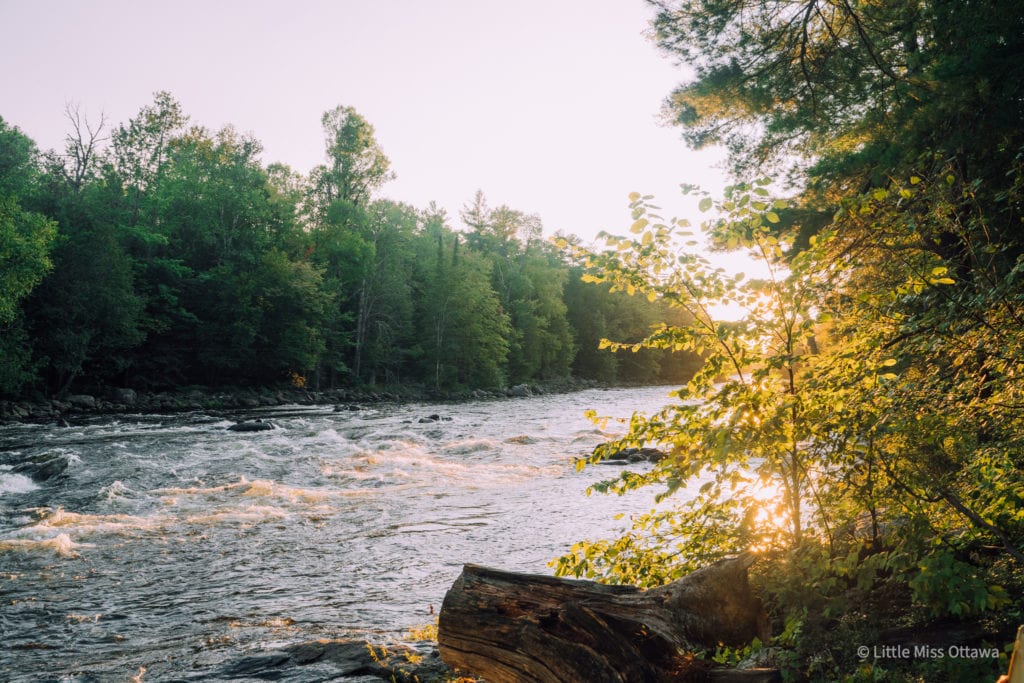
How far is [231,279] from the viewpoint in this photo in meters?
34.2

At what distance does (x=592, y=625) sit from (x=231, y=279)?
35.5m

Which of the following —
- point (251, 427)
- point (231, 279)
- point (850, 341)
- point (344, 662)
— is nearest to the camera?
point (850, 341)

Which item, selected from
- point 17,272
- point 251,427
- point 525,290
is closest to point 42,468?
point 251,427

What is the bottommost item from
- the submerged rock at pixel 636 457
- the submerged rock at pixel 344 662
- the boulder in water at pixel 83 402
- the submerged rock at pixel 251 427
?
the submerged rock at pixel 636 457

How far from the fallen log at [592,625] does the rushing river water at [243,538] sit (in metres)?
2.16

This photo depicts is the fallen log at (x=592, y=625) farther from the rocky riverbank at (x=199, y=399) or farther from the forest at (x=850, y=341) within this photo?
the rocky riverbank at (x=199, y=399)

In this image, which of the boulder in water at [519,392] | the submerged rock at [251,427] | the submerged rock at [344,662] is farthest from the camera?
the boulder in water at [519,392]

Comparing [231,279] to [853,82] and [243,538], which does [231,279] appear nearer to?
[243,538]

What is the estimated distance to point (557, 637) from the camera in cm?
298

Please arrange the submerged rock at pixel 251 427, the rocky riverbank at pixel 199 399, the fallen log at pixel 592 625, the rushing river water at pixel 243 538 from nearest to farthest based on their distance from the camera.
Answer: the fallen log at pixel 592 625 < the rushing river water at pixel 243 538 < the submerged rock at pixel 251 427 < the rocky riverbank at pixel 199 399

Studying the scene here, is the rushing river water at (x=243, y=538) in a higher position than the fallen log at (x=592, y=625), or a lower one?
lower

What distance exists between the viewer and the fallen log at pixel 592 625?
2889mm

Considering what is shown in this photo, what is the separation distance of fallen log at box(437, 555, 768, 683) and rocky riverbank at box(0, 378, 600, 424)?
79.5 ft

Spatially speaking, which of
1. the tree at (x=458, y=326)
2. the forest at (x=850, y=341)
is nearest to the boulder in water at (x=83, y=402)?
the tree at (x=458, y=326)
